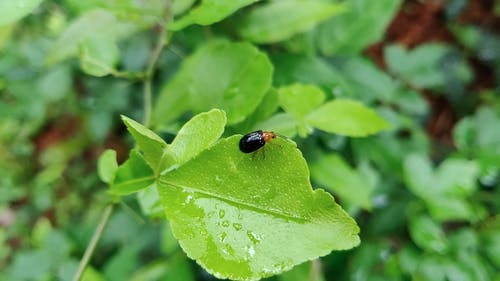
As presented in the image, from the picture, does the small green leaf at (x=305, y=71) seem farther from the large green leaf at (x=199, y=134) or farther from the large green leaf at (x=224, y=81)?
the large green leaf at (x=199, y=134)

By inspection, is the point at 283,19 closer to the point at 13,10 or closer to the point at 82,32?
the point at 82,32

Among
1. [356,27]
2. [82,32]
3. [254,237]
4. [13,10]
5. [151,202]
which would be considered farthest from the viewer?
[356,27]

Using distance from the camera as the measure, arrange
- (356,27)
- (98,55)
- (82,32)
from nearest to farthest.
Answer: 1. (98,55)
2. (82,32)
3. (356,27)

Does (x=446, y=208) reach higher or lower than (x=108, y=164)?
lower

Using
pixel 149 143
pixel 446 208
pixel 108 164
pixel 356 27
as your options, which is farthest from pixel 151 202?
pixel 446 208

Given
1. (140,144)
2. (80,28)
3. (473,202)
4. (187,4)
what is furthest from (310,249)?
(473,202)

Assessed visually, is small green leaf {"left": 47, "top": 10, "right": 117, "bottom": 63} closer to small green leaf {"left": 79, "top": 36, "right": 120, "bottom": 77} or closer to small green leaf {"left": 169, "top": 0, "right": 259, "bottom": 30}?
small green leaf {"left": 79, "top": 36, "right": 120, "bottom": 77}

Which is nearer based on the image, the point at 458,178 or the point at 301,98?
the point at 301,98
